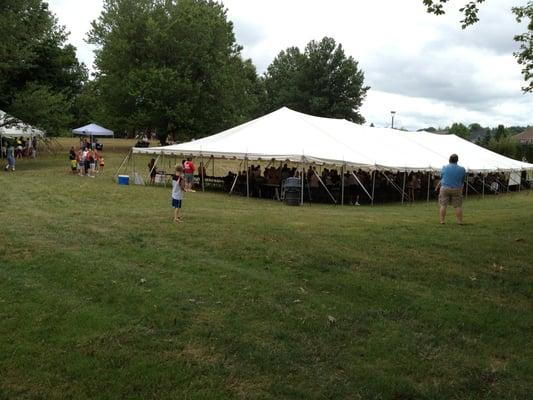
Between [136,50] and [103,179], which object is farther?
[136,50]

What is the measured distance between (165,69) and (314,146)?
20.3m

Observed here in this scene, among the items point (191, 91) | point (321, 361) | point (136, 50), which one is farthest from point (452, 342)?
point (136, 50)

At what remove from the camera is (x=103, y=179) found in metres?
21.9

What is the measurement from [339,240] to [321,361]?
14.6 feet

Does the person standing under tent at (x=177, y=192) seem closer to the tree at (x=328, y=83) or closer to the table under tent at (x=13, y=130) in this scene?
the table under tent at (x=13, y=130)

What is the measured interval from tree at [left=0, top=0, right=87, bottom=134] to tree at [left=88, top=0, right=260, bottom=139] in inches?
194

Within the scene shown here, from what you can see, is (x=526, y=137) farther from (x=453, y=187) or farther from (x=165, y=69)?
(x=453, y=187)

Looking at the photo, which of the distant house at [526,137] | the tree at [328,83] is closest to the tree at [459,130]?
the distant house at [526,137]

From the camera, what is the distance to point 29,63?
96.2ft

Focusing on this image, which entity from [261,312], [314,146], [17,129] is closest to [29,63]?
[17,129]

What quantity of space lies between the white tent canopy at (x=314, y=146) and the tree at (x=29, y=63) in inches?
321

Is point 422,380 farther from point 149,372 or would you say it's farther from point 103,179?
point 103,179

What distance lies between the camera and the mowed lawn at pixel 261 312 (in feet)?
14.1

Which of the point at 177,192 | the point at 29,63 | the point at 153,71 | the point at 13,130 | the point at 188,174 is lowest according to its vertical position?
the point at 177,192
